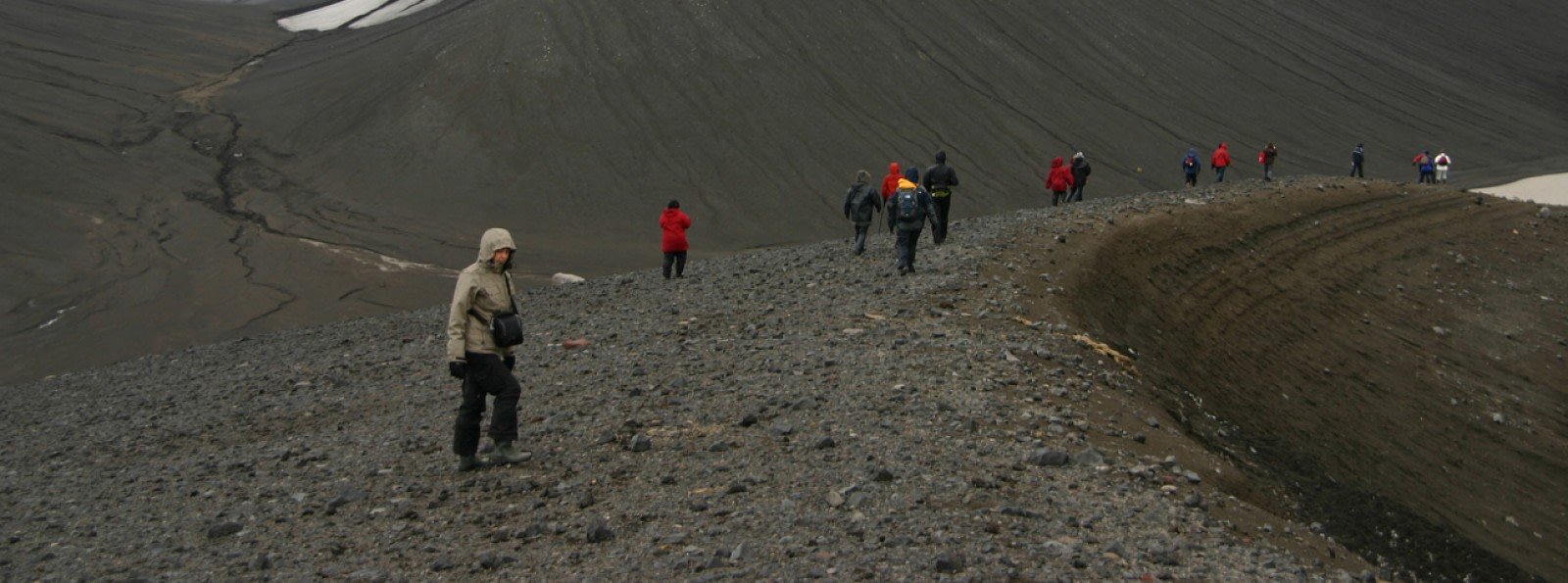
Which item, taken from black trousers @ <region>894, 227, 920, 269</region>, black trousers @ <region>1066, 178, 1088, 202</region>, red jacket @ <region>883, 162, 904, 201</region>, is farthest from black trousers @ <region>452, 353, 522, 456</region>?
black trousers @ <region>1066, 178, 1088, 202</region>

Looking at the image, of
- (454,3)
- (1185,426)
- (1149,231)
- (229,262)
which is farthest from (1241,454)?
(454,3)

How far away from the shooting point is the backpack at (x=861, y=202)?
1741cm

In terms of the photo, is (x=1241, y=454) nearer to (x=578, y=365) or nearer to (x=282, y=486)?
(x=578, y=365)

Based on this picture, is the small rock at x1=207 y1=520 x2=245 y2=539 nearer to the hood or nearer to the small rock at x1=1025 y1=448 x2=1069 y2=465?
the hood

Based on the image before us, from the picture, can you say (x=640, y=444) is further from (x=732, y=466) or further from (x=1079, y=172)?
(x=1079, y=172)

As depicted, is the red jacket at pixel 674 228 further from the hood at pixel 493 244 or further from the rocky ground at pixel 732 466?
the hood at pixel 493 244

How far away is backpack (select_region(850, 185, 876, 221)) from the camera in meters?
17.4

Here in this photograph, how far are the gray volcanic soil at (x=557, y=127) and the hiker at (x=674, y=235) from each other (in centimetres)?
994

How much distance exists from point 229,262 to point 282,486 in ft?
75.9

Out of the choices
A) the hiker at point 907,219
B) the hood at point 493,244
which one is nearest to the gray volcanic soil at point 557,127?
the hiker at point 907,219

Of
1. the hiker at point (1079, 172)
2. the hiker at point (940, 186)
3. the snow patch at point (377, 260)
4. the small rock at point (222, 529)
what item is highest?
the hiker at point (1079, 172)

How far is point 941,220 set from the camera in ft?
57.9

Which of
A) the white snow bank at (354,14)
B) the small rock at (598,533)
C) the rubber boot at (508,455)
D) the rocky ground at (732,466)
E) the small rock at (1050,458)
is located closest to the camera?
the rocky ground at (732,466)

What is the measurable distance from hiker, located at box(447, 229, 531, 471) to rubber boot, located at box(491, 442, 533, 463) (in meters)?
0.10
